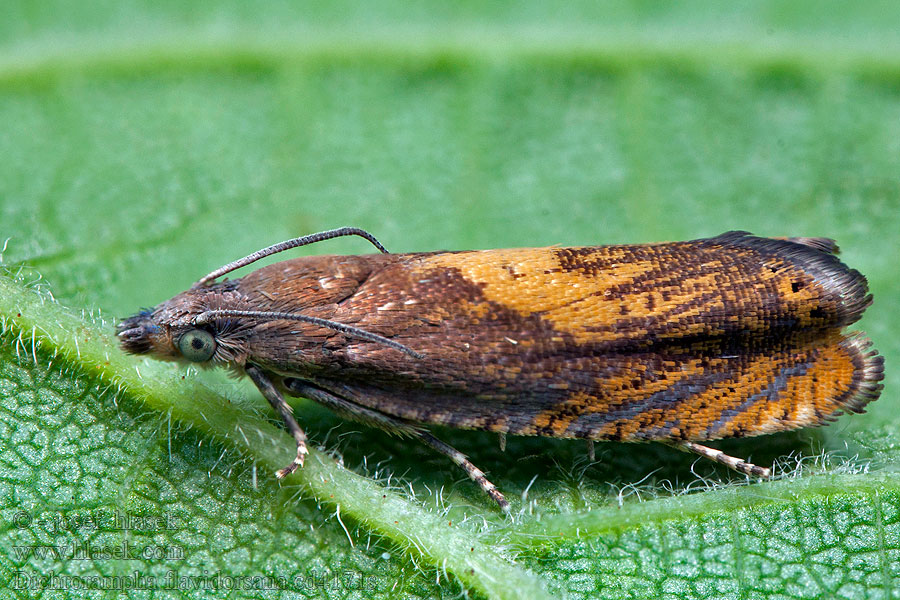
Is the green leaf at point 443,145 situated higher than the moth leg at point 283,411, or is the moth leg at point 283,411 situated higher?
the green leaf at point 443,145

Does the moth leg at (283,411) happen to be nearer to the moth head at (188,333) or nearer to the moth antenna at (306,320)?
the moth head at (188,333)

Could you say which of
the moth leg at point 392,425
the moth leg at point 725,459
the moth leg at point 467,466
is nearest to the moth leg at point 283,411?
the moth leg at point 392,425

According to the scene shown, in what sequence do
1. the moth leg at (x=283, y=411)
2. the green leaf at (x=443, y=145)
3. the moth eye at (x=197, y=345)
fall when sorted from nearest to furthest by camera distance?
the moth leg at (x=283, y=411)
the moth eye at (x=197, y=345)
the green leaf at (x=443, y=145)

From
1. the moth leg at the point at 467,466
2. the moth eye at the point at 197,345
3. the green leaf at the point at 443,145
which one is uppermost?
the green leaf at the point at 443,145

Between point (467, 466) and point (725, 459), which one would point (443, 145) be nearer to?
point (467, 466)

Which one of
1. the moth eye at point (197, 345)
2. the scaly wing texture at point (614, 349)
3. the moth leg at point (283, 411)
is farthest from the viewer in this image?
the moth eye at point (197, 345)

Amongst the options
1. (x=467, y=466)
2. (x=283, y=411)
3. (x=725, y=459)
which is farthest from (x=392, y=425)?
(x=725, y=459)

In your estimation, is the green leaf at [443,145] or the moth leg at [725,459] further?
the green leaf at [443,145]
